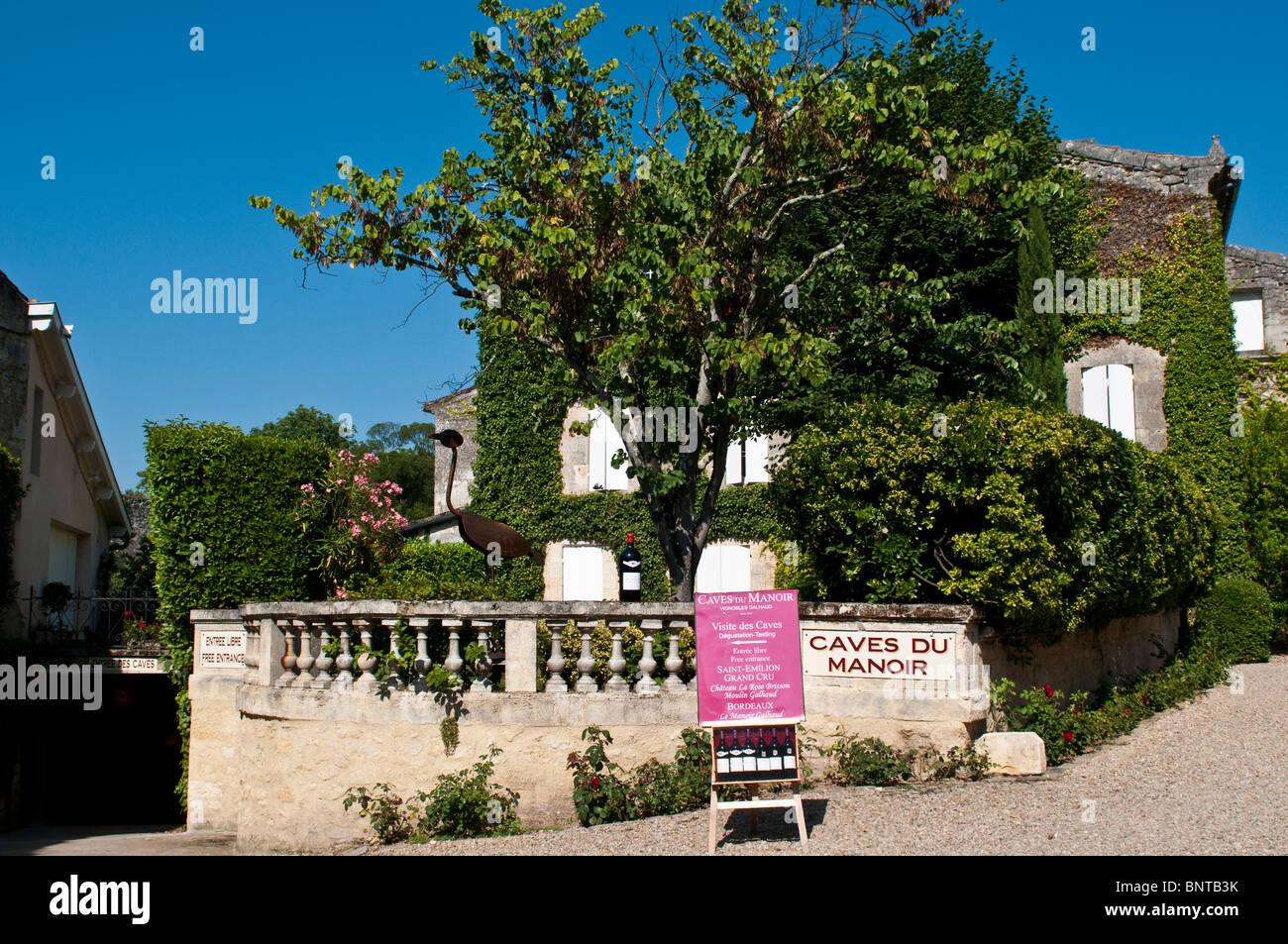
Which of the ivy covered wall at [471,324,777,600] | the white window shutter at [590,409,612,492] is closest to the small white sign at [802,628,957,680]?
the ivy covered wall at [471,324,777,600]

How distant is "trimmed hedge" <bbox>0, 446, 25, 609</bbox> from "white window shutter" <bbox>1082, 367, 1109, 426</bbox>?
754 inches

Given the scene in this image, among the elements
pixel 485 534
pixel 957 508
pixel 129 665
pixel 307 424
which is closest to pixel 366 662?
pixel 485 534

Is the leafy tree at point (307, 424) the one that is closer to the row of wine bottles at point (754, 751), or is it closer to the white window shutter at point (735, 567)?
the white window shutter at point (735, 567)

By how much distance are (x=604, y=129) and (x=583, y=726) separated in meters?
6.47

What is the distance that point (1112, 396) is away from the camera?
20.8 m

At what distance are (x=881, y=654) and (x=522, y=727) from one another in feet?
10.0

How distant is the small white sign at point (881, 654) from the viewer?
853 centimetres

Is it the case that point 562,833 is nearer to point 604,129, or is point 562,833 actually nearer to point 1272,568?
point 604,129

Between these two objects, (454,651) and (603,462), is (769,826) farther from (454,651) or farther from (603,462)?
(603,462)

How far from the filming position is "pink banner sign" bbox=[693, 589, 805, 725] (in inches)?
280

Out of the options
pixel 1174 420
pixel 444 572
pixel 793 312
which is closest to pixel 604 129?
pixel 793 312

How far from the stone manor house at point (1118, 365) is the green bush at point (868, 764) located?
11.3 meters

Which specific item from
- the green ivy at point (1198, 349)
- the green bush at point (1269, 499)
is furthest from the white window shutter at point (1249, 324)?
the green bush at point (1269, 499)

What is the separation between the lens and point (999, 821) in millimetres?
7000
